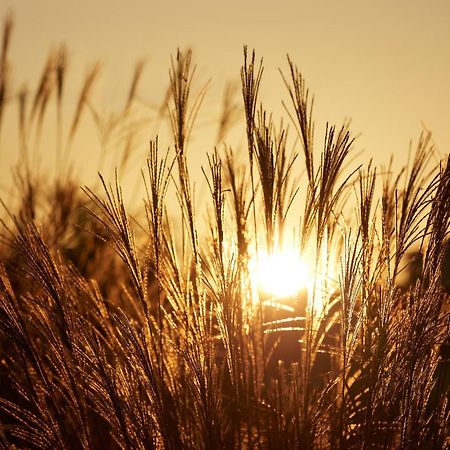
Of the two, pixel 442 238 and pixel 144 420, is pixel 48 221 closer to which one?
pixel 144 420

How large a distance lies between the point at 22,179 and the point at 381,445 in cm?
237

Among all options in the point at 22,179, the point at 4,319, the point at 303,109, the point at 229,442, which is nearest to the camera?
the point at 4,319

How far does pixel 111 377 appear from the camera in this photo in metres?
2.67

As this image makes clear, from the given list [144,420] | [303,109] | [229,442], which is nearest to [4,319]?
[144,420]

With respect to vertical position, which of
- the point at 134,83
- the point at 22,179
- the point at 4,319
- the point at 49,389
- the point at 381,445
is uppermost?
the point at 134,83

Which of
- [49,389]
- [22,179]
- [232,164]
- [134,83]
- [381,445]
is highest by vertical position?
[134,83]

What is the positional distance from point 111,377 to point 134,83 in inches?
91.9

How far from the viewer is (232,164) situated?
9.95 ft

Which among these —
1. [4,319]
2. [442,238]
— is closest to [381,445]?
[442,238]

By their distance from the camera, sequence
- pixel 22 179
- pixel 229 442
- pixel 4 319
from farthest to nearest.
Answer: pixel 22 179, pixel 229 442, pixel 4 319

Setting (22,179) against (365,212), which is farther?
(22,179)

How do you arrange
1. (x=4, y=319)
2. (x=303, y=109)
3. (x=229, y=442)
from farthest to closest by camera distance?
(x=229, y=442)
(x=303, y=109)
(x=4, y=319)

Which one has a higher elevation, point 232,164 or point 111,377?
point 232,164

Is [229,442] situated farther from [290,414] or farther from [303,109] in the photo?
[303,109]
